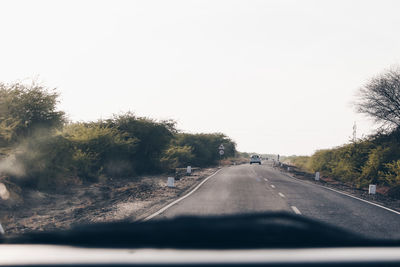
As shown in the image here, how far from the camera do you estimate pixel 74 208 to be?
11.1 m

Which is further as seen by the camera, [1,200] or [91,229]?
[1,200]

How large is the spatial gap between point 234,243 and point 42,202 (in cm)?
1128

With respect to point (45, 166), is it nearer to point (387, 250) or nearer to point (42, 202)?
point (42, 202)

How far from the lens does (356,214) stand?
10.4 m

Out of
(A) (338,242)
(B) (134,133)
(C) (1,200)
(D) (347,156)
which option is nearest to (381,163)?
(D) (347,156)

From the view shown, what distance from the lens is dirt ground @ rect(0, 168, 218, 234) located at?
864cm

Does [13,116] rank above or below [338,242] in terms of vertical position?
above

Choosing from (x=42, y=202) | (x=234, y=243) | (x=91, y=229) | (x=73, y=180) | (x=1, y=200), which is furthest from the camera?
(x=73, y=180)

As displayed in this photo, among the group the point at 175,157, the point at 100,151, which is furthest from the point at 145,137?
the point at 175,157

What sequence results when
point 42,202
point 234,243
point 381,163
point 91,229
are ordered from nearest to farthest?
point 234,243 < point 91,229 < point 42,202 < point 381,163

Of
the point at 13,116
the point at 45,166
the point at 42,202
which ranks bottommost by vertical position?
the point at 42,202

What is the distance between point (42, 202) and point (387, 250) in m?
11.8

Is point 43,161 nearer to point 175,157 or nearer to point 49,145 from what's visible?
point 49,145

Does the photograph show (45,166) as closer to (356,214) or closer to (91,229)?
(356,214)
